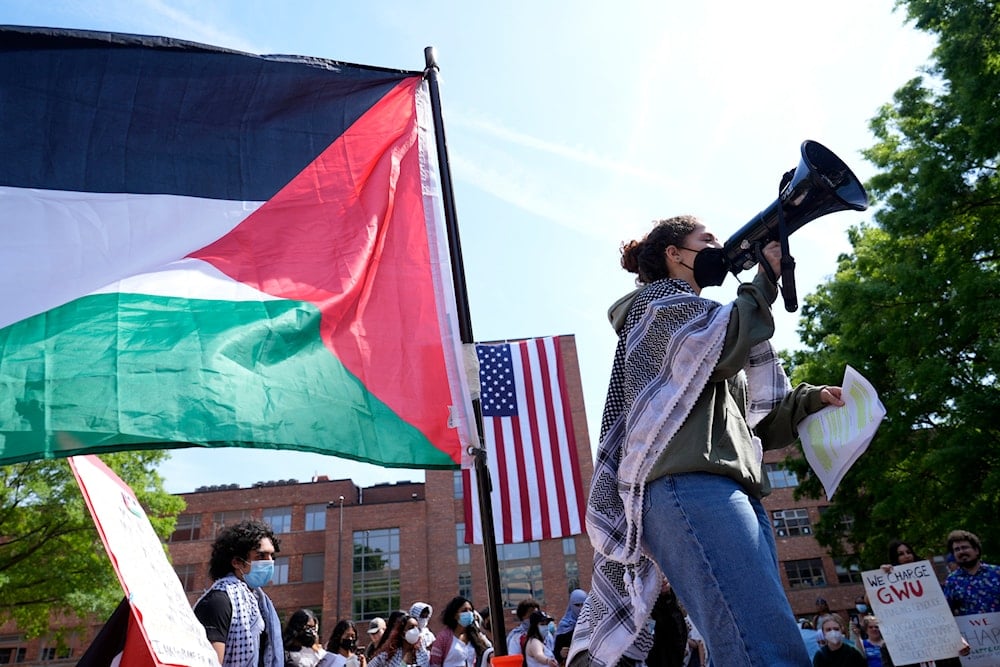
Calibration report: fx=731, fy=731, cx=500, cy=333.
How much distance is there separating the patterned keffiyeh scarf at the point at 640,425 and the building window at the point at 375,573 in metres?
42.0

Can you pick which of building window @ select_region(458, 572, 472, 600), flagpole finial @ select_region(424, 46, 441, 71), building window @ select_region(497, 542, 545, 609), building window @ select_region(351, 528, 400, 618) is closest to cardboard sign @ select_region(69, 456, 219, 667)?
flagpole finial @ select_region(424, 46, 441, 71)

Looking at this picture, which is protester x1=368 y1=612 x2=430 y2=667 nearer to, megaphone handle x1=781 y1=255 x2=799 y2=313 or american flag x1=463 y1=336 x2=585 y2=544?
american flag x1=463 y1=336 x2=585 y2=544

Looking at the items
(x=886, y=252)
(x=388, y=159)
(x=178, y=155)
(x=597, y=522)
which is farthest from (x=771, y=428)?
(x=886, y=252)

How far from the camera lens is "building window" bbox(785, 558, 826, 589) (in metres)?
43.1

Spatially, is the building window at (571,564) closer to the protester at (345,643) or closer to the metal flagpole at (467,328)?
the protester at (345,643)

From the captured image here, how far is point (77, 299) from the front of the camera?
3688 millimetres

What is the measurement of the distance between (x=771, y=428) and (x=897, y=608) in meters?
4.34

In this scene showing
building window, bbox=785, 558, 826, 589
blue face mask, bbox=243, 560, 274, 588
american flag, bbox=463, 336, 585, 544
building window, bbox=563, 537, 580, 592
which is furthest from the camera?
building window, bbox=785, 558, 826, 589

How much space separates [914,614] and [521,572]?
36361 millimetres

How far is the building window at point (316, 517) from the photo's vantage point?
46.7m

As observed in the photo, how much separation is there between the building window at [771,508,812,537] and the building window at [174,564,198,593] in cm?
3552

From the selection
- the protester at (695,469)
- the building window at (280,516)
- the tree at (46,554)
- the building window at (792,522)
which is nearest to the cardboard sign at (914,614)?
the protester at (695,469)

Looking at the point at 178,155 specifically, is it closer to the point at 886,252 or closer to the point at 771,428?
the point at 771,428

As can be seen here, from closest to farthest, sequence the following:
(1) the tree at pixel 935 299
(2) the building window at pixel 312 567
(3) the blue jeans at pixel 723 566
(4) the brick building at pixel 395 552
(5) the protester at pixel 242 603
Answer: (3) the blue jeans at pixel 723 566, (5) the protester at pixel 242 603, (1) the tree at pixel 935 299, (4) the brick building at pixel 395 552, (2) the building window at pixel 312 567
